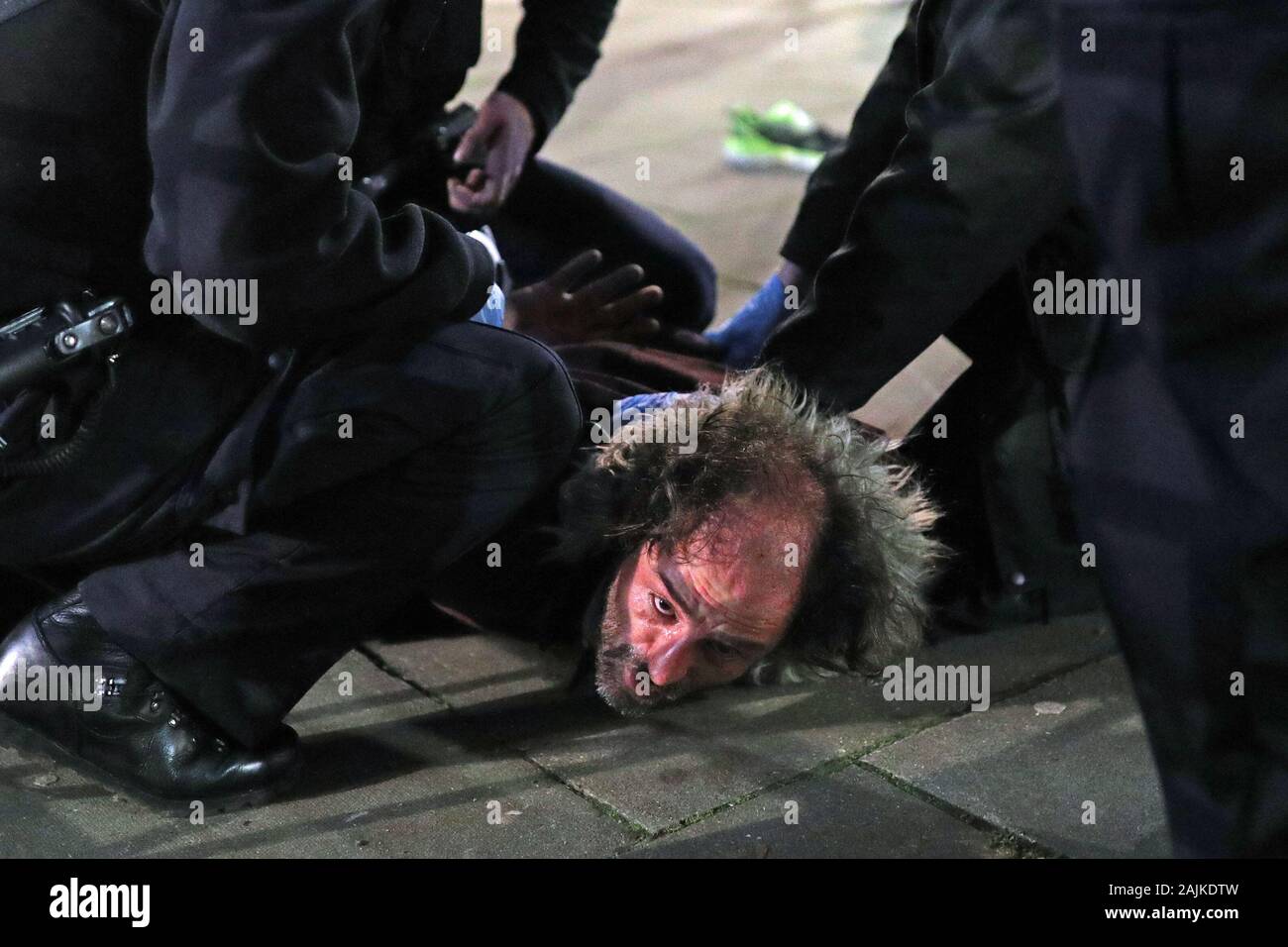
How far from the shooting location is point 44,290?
2352 millimetres

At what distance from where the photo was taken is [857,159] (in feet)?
11.3

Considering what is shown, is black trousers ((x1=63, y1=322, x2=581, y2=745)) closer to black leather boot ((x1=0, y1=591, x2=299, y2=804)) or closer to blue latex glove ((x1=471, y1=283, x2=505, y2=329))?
black leather boot ((x1=0, y1=591, x2=299, y2=804))

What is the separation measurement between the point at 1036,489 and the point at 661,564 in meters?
0.84

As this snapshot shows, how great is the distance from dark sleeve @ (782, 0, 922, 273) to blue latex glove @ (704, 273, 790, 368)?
0.30 feet

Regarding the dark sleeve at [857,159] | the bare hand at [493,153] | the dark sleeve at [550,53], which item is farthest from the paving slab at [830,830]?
the dark sleeve at [550,53]

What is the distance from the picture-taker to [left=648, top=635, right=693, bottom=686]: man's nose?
2.62 m

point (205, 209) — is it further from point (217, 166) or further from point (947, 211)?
point (947, 211)

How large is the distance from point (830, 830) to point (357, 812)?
767 millimetres

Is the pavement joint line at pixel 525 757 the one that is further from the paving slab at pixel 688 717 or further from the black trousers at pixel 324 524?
the black trousers at pixel 324 524

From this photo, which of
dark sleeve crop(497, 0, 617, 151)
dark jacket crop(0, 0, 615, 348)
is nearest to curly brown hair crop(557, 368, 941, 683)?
dark jacket crop(0, 0, 615, 348)

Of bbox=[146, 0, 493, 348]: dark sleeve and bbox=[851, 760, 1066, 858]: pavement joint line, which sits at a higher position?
bbox=[146, 0, 493, 348]: dark sleeve

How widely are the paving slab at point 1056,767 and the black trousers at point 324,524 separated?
0.88 metres

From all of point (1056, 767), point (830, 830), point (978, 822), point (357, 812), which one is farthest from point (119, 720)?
point (1056, 767)

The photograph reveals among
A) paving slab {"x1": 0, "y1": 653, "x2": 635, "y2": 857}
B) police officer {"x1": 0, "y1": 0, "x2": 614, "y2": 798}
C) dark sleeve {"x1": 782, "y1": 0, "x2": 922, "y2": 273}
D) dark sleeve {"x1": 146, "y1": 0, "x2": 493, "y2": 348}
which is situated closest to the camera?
dark sleeve {"x1": 146, "y1": 0, "x2": 493, "y2": 348}
